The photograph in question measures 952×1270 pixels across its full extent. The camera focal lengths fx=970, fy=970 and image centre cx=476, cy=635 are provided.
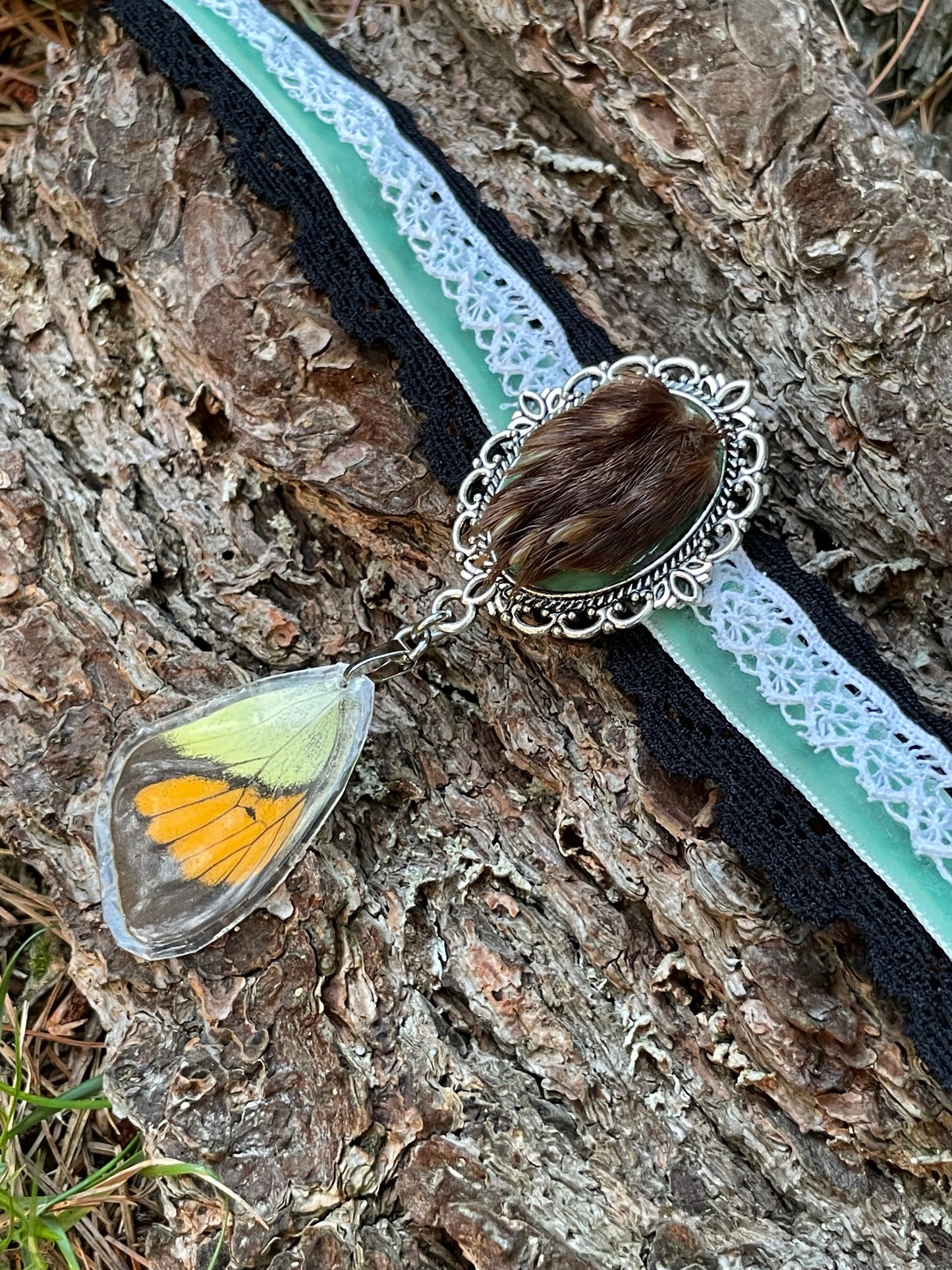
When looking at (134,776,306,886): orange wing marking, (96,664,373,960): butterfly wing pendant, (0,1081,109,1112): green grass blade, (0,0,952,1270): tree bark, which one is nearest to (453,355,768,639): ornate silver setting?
(0,0,952,1270): tree bark

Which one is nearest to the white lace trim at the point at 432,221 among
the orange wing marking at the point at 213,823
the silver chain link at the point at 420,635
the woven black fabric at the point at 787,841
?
the silver chain link at the point at 420,635

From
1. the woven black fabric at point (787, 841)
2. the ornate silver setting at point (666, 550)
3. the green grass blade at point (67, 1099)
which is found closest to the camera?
the woven black fabric at point (787, 841)

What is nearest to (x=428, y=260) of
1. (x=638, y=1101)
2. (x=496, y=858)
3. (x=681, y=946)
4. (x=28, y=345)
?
(x=28, y=345)

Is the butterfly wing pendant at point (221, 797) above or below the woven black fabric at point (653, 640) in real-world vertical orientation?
below

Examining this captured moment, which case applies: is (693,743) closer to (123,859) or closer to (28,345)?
(123,859)

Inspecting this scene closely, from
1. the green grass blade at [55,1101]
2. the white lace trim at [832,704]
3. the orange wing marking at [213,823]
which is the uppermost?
the white lace trim at [832,704]

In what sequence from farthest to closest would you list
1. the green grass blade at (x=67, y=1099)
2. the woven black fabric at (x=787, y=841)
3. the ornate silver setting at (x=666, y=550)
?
the green grass blade at (x=67, y=1099)
the ornate silver setting at (x=666, y=550)
the woven black fabric at (x=787, y=841)

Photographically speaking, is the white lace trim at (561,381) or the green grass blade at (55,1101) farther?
the green grass blade at (55,1101)

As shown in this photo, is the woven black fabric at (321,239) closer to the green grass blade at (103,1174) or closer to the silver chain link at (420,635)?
the silver chain link at (420,635)
